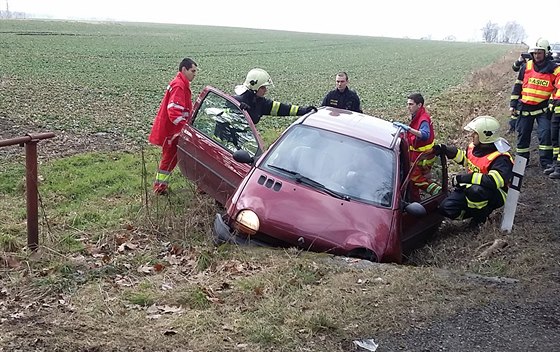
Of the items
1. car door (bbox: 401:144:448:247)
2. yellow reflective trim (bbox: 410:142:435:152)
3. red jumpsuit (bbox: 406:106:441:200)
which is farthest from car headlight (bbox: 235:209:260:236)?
yellow reflective trim (bbox: 410:142:435:152)

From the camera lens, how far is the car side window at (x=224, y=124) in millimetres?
7434

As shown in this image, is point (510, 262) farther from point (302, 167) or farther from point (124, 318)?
point (124, 318)

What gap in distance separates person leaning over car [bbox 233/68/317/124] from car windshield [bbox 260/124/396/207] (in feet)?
5.88

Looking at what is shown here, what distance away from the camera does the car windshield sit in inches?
245

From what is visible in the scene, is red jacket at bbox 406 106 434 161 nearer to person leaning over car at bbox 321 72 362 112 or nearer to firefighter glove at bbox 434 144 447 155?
firefighter glove at bbox 434 144 447 155

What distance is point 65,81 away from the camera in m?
22.9

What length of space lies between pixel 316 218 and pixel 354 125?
1614mm

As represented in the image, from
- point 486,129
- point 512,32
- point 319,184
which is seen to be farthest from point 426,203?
point 512,32

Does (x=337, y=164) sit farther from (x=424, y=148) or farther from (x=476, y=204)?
(x=424, y=148)

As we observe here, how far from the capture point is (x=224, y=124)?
7684mm

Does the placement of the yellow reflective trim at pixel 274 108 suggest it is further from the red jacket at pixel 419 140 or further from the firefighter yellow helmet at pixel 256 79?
the red jacket at pixel 419 140

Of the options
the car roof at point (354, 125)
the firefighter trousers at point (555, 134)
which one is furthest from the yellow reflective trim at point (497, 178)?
the firefighter trousers at point (555, 134)

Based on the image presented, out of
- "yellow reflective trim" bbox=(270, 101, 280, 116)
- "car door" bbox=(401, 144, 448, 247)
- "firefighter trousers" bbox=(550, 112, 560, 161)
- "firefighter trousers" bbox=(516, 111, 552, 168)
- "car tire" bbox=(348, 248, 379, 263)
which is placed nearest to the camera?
"car tire" bbox=(348, 248, 379, 263)

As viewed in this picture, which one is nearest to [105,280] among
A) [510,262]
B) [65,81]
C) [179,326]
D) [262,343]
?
[179,326]
